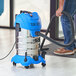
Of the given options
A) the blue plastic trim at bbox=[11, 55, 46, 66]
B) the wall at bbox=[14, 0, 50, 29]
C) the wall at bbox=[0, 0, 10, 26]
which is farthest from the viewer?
the wall at bbox=[0, 0, 10, 26]

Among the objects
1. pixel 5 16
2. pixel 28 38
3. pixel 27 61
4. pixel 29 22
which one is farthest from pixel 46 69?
pixel 5 16

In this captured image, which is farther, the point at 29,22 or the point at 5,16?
the point at 5,16

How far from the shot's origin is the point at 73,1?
2.58 m

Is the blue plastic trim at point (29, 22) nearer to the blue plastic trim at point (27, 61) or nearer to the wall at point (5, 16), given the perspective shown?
the blue plastic trim at point (27, 61)

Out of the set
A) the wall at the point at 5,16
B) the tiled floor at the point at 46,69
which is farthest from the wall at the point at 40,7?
the tiled floor at the point at 46,69

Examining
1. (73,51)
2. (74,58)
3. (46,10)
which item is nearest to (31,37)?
(74,58)

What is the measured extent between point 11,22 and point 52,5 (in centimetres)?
161

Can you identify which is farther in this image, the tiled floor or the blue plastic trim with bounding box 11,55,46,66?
the blue plastic trim with bounding box 11,55,46,66

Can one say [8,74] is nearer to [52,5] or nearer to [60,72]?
[60,72]

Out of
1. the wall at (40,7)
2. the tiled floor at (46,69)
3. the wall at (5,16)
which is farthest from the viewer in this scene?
the wall at (5,16)

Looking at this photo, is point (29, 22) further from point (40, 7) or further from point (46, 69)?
point (40, 7)

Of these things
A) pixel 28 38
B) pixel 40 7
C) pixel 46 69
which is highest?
pixel 40 7

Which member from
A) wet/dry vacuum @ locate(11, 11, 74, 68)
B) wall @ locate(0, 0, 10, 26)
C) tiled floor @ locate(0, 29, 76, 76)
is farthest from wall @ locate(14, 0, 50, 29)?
wet/dry vacuum @ locate(11, 11, 74, 68)

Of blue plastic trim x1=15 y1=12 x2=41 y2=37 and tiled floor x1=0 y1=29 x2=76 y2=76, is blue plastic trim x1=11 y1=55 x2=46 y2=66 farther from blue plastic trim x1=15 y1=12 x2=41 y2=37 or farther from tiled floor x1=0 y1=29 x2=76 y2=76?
blue plastic trim x1=15 y1=12 x2=41 y2=37
